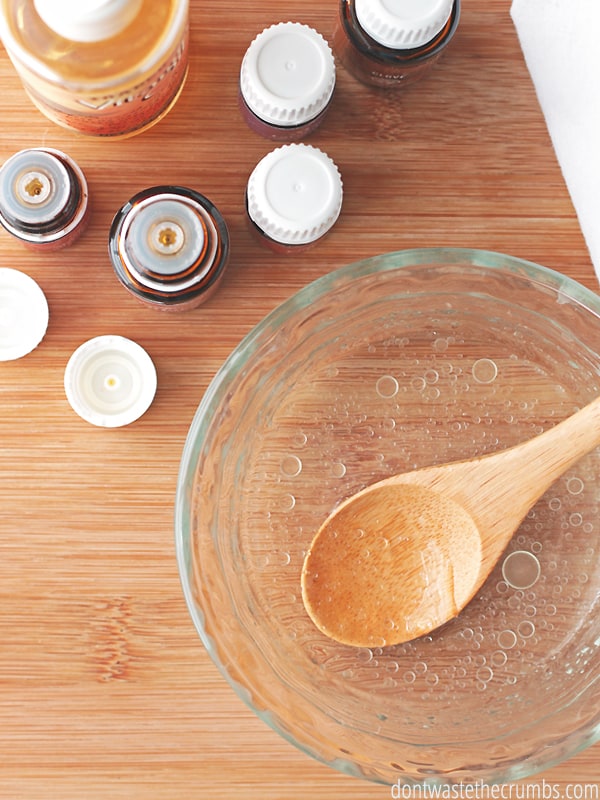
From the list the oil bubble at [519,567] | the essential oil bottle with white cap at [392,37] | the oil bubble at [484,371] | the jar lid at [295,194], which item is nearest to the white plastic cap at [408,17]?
the essential oil bottle with white cap at [392,37]

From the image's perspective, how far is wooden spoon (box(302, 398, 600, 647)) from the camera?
0.61 metres

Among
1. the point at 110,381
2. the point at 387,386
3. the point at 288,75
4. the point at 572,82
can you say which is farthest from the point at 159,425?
the point at 572,82

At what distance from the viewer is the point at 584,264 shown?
68cm

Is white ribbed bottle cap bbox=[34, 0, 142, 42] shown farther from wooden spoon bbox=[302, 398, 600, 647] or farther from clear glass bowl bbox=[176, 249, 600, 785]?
wooden spoon bbox=[302, 398, 600, 647]

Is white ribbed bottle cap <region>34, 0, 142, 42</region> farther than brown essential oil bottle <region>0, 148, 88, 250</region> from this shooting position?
No

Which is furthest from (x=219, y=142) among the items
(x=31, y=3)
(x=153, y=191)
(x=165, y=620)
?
(x=165, y=620)

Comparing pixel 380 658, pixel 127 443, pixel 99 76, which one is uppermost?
pixel 99 76

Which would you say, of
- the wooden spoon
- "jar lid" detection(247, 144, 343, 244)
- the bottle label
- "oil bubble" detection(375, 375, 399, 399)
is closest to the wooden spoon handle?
the wooden spoon

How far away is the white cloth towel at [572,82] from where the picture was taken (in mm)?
597

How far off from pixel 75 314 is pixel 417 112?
0.35 meters

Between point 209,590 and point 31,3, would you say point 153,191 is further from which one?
point 209,590

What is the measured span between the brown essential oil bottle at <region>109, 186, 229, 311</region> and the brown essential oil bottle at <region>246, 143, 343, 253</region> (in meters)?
0.05

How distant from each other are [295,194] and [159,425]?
22cm

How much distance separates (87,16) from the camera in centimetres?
49
